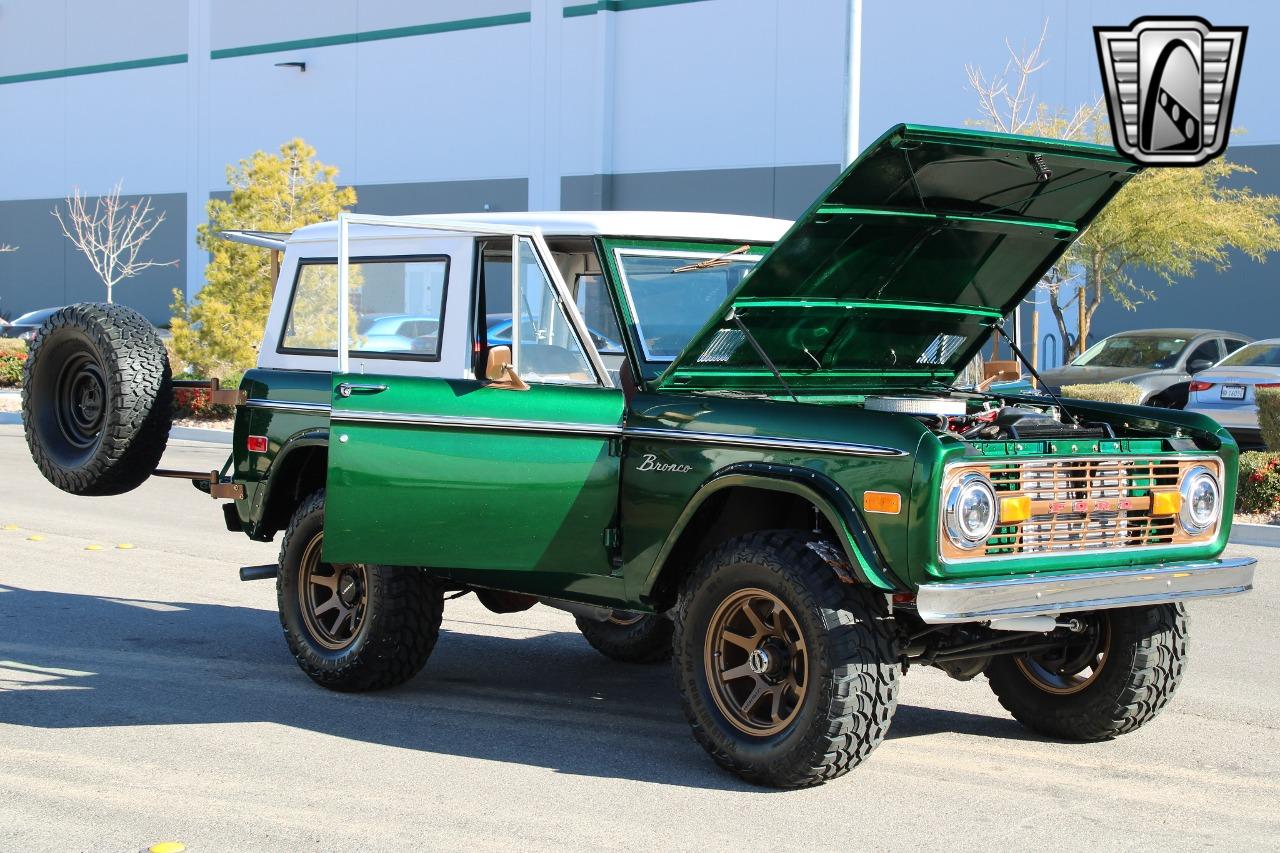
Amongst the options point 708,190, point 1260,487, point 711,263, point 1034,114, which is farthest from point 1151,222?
point 711,263

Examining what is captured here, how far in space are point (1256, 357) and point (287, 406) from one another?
1588 cm

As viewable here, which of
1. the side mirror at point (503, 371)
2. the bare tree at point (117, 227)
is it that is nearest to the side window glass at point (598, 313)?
the side mirror at point (503, 371)

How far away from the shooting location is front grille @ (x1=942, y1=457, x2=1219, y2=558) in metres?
5.41

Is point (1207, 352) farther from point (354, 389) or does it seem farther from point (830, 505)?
point (830, 505)

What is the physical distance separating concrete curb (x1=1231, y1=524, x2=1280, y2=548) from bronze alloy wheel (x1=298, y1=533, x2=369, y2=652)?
8772 mm

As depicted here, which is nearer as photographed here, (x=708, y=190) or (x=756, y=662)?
(x=756, y=662)

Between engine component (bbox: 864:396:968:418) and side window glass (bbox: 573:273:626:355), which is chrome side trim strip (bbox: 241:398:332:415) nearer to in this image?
side window glass (bbox: 573:273:626:355)

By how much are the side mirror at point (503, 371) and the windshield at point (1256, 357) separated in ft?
50.9

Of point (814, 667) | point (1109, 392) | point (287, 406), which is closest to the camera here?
point (814, 667)

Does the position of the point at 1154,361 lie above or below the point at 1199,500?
above

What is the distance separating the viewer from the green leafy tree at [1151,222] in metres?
23.8

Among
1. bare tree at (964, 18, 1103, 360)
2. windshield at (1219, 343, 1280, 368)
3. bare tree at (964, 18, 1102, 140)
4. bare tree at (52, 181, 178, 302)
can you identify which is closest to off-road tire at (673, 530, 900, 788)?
windshield at (1219, 343, 1280, 368)

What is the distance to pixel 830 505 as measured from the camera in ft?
17.6

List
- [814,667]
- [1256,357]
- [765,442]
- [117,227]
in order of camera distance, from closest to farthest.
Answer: [814,667] < [765,442] < [1256,357] < [117,227]
